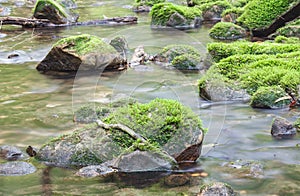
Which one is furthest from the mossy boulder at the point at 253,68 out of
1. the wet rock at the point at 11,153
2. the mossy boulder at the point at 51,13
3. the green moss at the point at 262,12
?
the mossy boulder at the point at 51,13

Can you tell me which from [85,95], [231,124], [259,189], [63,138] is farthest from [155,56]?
[259,189]

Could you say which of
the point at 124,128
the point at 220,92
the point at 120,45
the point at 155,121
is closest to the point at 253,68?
the point at 220,92

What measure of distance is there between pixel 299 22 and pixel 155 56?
12.9 ft

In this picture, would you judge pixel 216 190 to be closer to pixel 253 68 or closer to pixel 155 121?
pixel 155 121

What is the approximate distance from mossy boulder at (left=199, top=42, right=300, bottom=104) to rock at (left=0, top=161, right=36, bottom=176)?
11.1 ft

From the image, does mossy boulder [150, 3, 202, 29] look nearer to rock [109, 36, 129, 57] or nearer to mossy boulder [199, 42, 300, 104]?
rock [109, 36, 129, 57]

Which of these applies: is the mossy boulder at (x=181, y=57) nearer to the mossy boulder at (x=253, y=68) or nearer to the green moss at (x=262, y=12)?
the mossy boulder at (x=253, y=68)

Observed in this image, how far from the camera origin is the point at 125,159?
4.88 meters

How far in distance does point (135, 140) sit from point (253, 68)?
12.8 ft

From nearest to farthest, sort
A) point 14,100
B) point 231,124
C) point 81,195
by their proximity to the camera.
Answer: point 81,195 → point 231,124 → point 14,100

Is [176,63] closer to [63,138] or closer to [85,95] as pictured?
[85,95]

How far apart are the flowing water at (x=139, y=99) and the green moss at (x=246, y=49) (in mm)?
618

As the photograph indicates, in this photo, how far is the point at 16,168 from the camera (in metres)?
4.88

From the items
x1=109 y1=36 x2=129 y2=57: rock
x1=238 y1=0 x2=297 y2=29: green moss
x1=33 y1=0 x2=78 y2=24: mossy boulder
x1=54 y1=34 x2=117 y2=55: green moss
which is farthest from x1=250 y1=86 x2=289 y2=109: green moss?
x1=33 y1=0 x2=78 y2=24: mossy boulder
